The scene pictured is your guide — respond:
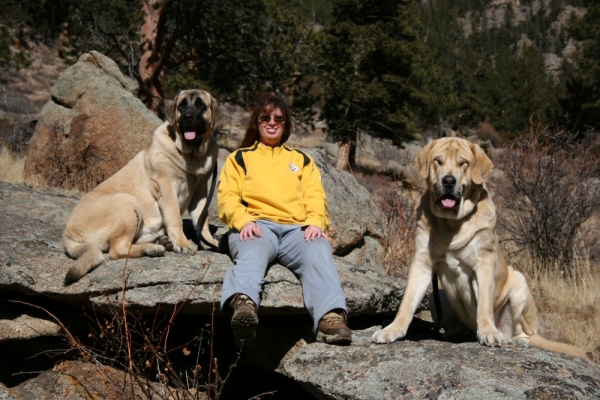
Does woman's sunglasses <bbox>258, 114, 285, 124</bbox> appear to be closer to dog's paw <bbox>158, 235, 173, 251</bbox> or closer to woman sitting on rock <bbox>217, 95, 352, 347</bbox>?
woman sitting on rock <bbox>217, 95, 352, 347</bbox>

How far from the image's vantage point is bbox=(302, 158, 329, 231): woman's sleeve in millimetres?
4629

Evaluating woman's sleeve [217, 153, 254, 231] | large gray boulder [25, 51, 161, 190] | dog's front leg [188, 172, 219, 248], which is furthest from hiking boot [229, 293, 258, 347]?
large gray boulder [25, 51, 161, 190]

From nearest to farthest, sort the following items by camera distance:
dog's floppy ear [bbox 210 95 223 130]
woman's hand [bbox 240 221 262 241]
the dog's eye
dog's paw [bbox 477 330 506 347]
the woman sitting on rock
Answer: dog's paw [bbox 477 330 506 347] → the woman sitting on rock → woman's hand [bbox 240 221 262 241] → the dog's eye → dog's floppy ear [bbox 210 95 223 130]

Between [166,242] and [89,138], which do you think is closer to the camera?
[166,242]

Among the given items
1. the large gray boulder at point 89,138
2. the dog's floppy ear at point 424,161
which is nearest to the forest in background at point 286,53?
the large gray boulder at point 89,138

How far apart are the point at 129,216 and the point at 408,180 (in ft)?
29.9

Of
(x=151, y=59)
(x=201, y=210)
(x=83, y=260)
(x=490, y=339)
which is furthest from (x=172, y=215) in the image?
(x=151, y=59)

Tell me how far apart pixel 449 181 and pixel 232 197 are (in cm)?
169

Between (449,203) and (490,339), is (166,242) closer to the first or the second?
(449,203)

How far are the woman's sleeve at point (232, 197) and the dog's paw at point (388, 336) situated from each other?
130 centimetres

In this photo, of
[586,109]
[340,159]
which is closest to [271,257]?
[340,159]

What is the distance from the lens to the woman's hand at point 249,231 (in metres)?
4.34

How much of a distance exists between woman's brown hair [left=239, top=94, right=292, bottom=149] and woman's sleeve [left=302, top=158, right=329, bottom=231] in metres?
0.43

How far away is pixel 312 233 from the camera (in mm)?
4465
